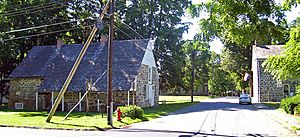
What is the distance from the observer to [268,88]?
4381cm

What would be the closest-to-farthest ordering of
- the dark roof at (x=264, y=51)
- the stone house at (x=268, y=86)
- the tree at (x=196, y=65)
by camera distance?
the stone house at (x=268, y=86) → the dark roof at (x=264, y=51) → the tree at (x=196, y=65)

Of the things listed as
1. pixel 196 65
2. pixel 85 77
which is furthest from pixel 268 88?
pixel 196 65

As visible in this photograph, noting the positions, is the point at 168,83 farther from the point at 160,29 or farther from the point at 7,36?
the point at 7,36

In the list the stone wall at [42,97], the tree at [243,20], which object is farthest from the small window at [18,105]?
the tree at [243,20]

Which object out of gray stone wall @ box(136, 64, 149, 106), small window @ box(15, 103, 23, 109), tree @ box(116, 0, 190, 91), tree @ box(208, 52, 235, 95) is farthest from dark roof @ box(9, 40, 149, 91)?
tree @ box(208, 52, 235, 95)

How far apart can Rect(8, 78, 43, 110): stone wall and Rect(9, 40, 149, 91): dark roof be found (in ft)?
1.89

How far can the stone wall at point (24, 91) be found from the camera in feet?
112

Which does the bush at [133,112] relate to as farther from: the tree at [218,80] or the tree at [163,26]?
the tree at [218,80]

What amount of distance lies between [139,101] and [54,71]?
9.37 meters

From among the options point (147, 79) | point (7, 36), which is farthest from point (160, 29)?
point (7, 36)

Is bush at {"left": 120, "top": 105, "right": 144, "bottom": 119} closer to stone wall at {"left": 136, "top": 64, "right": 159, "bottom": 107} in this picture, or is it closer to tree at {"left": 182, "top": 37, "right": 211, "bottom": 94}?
tree at {"left": 182, "top": 37, "right": 211, "bottom": 94}

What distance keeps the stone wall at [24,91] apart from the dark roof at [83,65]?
1.89 feet

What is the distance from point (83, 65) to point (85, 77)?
232 centimetres

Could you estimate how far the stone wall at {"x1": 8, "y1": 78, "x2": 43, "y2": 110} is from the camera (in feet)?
112
